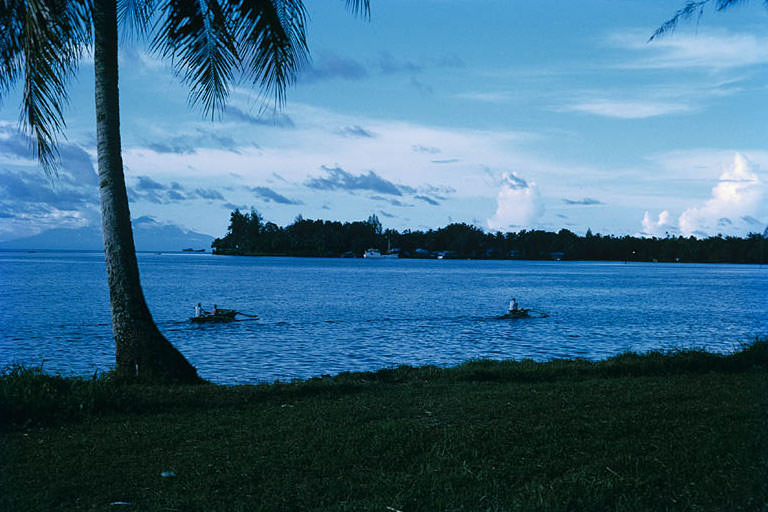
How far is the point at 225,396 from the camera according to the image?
33.6 feet

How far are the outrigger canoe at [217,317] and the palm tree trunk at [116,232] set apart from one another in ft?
69.1

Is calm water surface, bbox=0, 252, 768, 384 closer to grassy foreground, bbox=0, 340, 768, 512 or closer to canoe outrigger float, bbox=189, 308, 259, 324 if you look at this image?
canoe outrigger float, bbox=189, 308, 259, 324

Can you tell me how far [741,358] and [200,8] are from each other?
1361cm

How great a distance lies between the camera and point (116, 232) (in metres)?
12.1

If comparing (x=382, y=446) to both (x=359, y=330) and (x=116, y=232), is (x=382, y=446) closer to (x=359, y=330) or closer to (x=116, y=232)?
(x=116, y=232)

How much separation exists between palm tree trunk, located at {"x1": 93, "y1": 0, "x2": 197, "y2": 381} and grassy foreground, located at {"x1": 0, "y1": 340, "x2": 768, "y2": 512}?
1.20 m

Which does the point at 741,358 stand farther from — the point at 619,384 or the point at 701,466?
the point at 701,466

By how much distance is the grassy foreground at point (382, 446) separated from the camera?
5559 mm

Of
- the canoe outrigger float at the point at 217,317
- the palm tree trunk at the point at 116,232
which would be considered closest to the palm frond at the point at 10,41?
the palm tree trunk at the point at 116,232

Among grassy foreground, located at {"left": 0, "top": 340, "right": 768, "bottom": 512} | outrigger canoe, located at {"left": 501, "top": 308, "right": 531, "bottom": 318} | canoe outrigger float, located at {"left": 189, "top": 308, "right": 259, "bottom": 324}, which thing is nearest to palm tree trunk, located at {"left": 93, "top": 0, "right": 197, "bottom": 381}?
grassy foreground, located at {"left": 0, "top": 340, "right": 768, "bottom": 512}

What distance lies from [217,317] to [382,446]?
27666mm

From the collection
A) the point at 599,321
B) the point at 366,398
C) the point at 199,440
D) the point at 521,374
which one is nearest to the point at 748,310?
the point at 599,321

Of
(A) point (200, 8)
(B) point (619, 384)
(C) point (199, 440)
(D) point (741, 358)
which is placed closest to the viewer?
(C) point (199, 440)

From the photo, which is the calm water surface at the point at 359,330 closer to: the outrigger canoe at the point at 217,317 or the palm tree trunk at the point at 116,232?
the outrigger canoe at the point at 217,317
